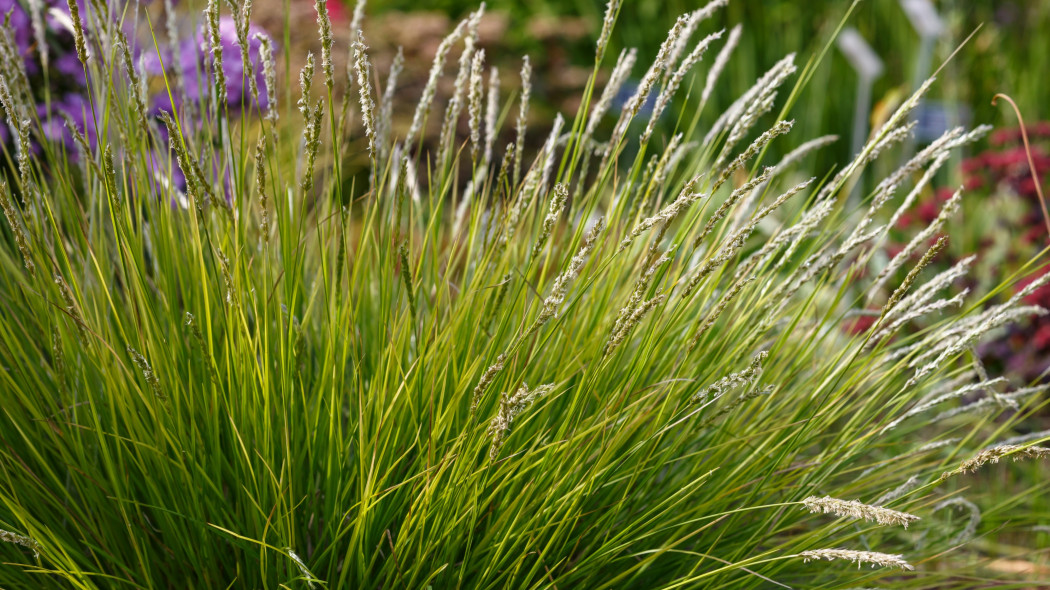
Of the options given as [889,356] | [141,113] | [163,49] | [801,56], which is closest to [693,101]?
[801,56]

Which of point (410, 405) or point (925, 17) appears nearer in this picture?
point (410, 405)

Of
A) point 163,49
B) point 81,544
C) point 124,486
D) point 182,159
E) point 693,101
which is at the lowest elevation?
point 693,101

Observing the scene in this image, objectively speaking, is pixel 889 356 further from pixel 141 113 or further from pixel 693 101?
pixel 693 101

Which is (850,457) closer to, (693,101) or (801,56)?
(693,101)

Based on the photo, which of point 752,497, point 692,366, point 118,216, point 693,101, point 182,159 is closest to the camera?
point 182,159

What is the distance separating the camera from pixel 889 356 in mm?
1560

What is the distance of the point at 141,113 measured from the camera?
51.0 inches

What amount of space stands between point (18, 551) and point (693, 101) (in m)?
5.64

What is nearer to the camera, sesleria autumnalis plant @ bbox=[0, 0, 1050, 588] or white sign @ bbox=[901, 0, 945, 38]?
sesleria autumnalis plant @ bbox=[0, 0, 1050, 588]

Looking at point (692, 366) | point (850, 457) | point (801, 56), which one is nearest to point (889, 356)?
point (850, 457)

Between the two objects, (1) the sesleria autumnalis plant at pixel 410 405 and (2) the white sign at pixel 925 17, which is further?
(2) the white sign at pixel 925 17

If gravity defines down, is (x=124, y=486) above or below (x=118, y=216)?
below

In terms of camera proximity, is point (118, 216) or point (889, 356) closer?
point (118, 216)

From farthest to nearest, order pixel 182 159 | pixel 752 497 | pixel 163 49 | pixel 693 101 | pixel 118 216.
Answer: pixel 693 101 < pixel 163 49 < pixel 752 497 < pixel 118 216 < pixel 182 159
